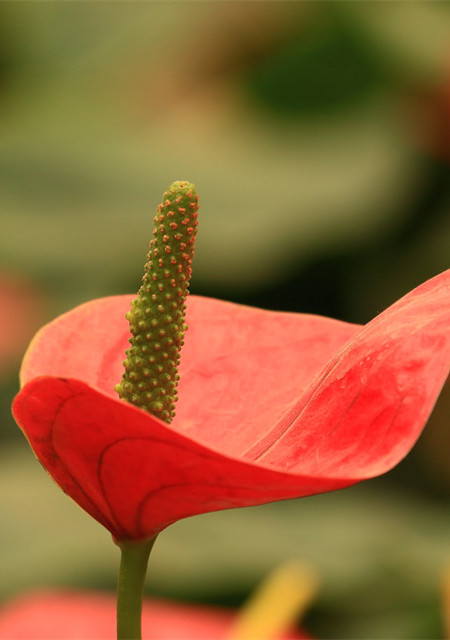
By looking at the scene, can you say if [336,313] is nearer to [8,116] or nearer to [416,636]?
[416,636]

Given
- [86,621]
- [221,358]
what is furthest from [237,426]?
[86,621]

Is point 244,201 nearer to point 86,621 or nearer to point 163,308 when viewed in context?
point 86,621

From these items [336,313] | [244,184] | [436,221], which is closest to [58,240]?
[244,184]

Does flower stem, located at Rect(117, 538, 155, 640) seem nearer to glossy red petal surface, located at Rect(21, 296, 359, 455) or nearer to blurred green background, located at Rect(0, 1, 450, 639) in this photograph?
glossy red petal surface, located at Rect(21, 296, 359, 455)

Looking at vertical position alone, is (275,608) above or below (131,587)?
below

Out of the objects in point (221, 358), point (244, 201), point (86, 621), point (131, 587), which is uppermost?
point (244, 201)

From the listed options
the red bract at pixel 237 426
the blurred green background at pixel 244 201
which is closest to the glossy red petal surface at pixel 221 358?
→ the red bract at pixel 237 426

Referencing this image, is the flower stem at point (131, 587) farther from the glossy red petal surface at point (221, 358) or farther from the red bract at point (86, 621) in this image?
the red bract at point (86, 621)
